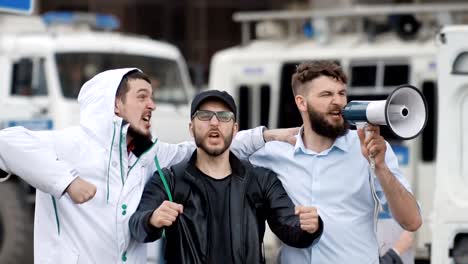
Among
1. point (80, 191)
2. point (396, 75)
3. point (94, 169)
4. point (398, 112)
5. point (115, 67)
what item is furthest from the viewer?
point (115, 67)

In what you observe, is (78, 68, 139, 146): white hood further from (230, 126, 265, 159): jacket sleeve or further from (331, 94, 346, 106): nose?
(331, 94, 346, 106): nose

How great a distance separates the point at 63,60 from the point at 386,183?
8.67 meters

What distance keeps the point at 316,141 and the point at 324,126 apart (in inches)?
3.9

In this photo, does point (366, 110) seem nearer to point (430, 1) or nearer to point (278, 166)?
point (278, 166)

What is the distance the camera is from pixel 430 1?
18906 millimetres

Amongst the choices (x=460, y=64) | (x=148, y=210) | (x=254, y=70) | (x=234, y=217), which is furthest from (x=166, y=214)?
(x=254, y=70)

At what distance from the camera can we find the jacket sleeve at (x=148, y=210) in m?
4.49

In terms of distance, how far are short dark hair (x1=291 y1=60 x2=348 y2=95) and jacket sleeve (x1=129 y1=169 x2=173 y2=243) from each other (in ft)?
2.25

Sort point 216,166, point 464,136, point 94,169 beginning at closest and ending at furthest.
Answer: point 216,166 < point 94,169 < point 464,136

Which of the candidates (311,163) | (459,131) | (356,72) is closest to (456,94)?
(459,131)

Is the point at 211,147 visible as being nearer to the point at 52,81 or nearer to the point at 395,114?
the point at 395,114

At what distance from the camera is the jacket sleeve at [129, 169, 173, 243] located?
449cm

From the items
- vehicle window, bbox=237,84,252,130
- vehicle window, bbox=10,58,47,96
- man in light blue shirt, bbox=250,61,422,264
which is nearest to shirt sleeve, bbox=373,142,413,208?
man in light blue shirt, bbox=250,61,422,264

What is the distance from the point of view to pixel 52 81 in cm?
1265
